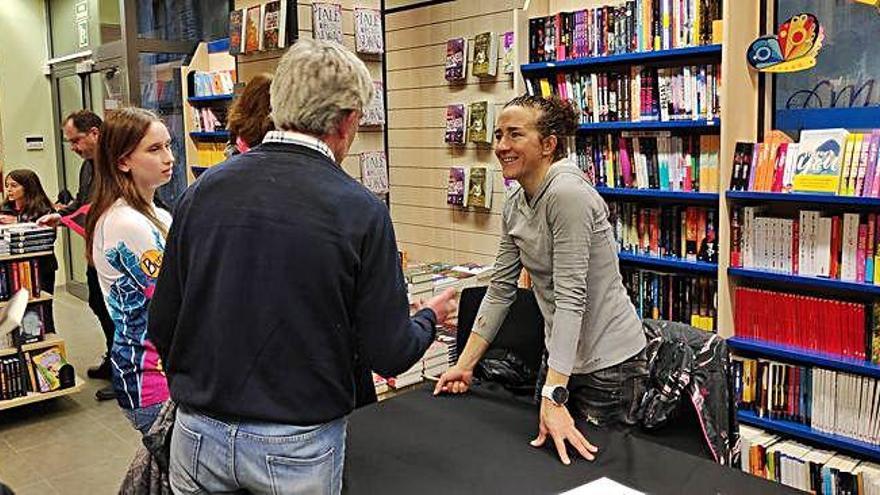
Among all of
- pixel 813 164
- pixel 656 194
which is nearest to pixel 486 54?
pixel 656 194

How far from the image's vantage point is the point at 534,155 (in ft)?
7.36

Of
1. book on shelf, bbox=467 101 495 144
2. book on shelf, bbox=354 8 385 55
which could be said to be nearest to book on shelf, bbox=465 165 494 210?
book on shelf, bbox=467 101 495 144

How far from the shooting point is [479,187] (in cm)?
484

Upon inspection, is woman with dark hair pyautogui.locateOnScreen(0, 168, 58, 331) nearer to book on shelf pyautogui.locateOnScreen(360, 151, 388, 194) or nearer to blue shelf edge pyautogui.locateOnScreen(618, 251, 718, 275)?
book on shelf pyautogui.locateOnScreen(360, 151, 388, 194)

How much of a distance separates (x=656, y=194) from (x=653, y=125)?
330mm

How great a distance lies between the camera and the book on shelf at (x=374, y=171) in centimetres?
501

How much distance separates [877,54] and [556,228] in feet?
6.81

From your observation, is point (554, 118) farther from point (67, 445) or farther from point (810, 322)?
point (67, 445)

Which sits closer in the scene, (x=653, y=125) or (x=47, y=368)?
(x=653, y=125)

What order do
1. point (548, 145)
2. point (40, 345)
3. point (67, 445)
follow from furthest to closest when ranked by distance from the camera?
point (40, 345) < point (67, 445) < point (548, 145)

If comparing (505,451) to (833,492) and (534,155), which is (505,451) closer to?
(534,155)

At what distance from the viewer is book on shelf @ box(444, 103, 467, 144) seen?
492 centimetres

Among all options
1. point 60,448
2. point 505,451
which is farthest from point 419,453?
point 60,448

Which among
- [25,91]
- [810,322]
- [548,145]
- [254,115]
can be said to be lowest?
[810,322]
